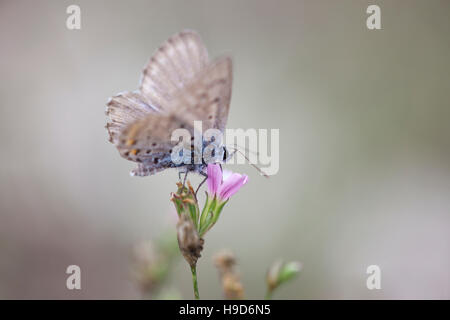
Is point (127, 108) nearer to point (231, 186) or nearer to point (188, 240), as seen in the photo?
point (231, 186)

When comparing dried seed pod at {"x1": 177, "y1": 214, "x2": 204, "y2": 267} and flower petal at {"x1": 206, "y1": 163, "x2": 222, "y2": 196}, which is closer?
dried seed pod at {"x1": 177, "y1": 214, "x2": 204, "y2": 267}

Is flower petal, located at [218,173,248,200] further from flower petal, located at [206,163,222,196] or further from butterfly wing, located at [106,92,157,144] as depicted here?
butterfly wing, located at [106,92,157,144]

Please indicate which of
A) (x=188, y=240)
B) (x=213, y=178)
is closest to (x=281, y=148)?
(x=213, y=178)

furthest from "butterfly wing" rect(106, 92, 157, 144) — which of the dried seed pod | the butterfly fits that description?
the dried seed pod

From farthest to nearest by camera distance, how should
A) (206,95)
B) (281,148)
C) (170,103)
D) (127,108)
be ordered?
1. (281,148)
2. (127,108)
3. (170,103)
4. (206,95)

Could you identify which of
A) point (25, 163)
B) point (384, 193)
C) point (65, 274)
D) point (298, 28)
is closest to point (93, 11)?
point (25, 163)

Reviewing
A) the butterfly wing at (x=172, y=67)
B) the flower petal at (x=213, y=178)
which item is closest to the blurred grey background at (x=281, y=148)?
the flower petal at (x=213, y=178)

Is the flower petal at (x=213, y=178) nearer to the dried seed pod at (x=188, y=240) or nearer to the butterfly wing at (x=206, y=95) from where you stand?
the butterfly wing at (x=206, y=95)

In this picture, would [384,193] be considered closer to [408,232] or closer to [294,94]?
[408,232]
